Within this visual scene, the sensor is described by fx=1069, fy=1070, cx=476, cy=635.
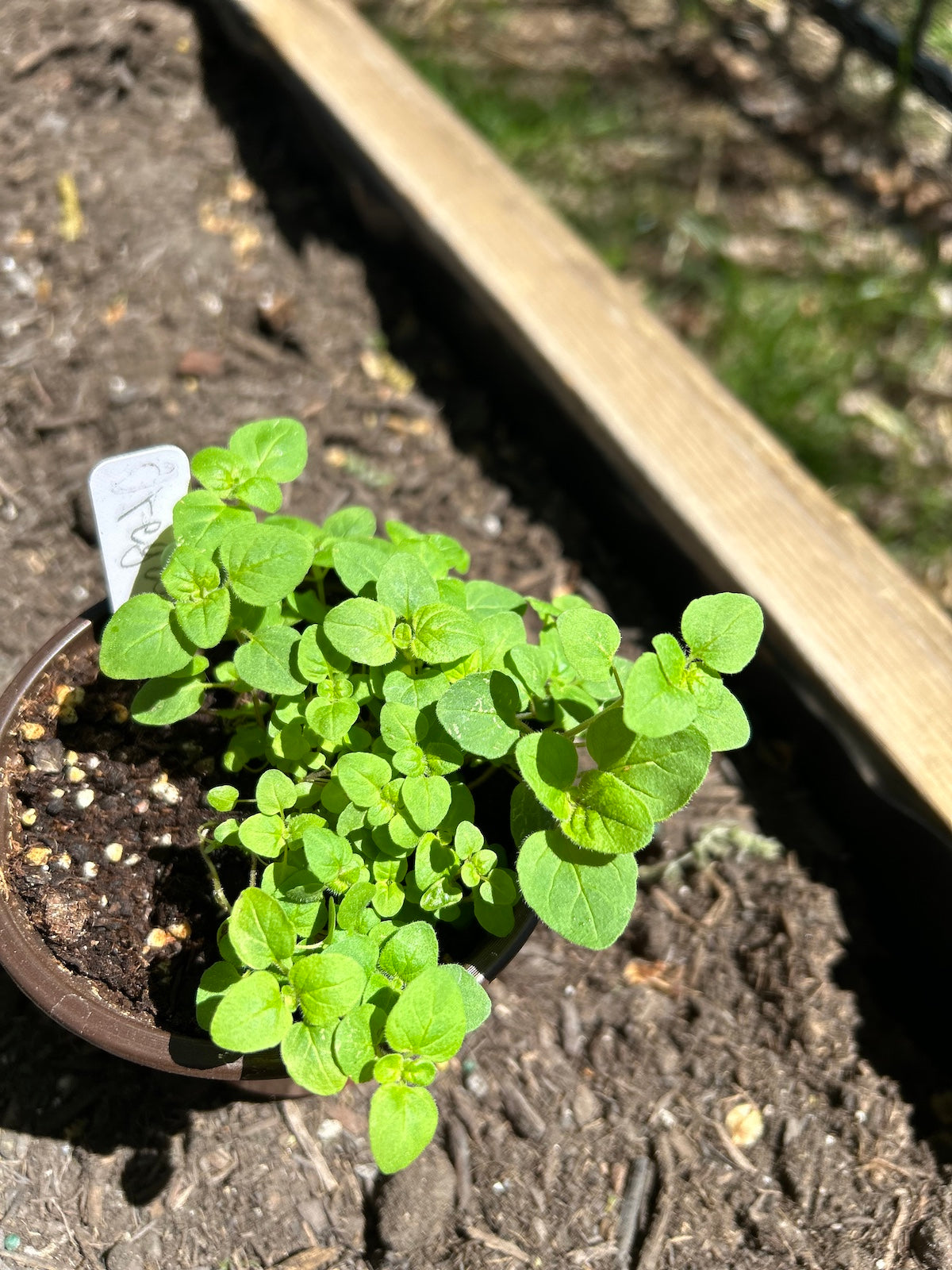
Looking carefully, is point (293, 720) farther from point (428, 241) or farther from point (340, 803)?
point (428, 241)

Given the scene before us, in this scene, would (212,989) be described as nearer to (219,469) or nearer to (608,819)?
(608,819)

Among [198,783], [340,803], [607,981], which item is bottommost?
[607,981]

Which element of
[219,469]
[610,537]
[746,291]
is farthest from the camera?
[746,291]

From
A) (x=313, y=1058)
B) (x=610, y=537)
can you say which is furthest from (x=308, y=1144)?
(x=610, y=537)

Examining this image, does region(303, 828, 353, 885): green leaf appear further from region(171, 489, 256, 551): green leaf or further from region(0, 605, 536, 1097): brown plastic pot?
region(171, 489, 256, 551): green leaf

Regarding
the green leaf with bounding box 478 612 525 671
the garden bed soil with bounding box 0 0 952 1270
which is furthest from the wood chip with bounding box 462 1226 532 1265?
the green leaf with bounding box 478 612 525 671

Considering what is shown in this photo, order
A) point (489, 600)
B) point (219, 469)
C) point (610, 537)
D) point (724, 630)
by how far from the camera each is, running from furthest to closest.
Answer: point (610, 537), point (489, 600), point (219, 469), point (724, 630)

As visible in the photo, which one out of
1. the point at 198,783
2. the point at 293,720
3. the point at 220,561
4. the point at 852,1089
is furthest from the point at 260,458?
the point at 852,1089
